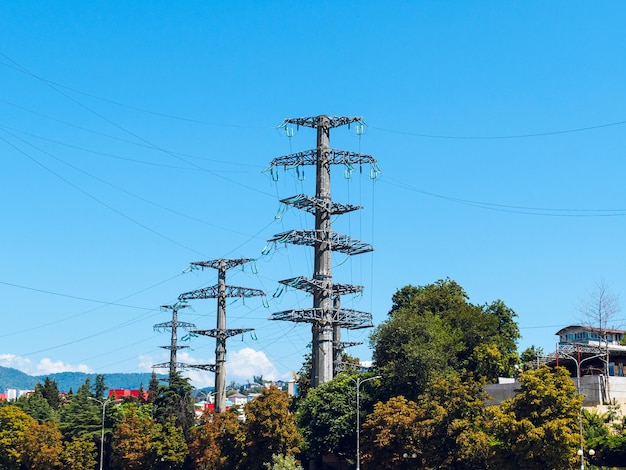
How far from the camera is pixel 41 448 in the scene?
96.4 meters

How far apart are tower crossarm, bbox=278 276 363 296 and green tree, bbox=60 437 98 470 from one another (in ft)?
92.3

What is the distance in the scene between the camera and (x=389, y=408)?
234ft

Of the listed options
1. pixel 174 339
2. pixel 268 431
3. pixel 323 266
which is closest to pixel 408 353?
pixel 268 431

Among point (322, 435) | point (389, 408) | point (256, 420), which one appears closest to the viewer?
point (389, 408)

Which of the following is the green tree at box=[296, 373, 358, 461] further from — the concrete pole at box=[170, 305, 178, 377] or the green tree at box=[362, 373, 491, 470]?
the concrete pole at box=[170, 305, 178, 377]

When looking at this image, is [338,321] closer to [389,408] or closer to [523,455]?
[389,408]

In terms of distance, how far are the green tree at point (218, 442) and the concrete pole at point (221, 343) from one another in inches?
1095

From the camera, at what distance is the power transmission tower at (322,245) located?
95.9 meters

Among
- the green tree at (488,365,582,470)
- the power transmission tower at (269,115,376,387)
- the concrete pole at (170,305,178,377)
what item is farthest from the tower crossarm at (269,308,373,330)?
the concrete pole at (170,305,178,377)

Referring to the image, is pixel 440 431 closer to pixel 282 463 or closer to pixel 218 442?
pixel 282 463

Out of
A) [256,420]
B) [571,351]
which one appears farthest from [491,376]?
[256,420]

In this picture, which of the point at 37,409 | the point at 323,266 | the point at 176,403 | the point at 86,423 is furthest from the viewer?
the point at 37,409

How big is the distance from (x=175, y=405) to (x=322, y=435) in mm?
27546

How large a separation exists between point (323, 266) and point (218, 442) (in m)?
23.3
